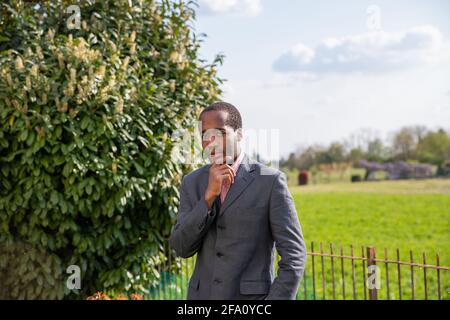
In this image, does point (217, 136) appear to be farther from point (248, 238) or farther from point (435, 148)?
point (435, 148)

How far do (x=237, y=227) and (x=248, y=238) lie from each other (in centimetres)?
6

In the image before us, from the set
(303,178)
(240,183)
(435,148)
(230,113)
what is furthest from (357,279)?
(435,148)

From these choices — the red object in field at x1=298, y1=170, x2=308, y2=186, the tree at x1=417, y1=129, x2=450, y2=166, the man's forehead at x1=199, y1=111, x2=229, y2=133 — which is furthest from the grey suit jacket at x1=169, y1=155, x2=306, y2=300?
the tree at x1=417, y1=129, x2=450, y2=166

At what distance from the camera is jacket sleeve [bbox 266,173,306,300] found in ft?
7.27

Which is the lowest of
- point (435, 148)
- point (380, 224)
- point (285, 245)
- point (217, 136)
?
point (380, 224)

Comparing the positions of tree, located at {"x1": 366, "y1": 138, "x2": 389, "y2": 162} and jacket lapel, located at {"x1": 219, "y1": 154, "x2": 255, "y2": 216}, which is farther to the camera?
tree, located at {"x1": 366, "y1": 138, "x2": 389, "y2": 162}

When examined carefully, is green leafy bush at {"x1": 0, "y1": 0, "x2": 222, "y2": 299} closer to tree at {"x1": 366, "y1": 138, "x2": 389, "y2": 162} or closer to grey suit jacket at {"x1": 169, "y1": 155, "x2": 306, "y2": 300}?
grey suit jacket at {"x1": 169, "y1": 155, "x2": 306, "y2": 300}

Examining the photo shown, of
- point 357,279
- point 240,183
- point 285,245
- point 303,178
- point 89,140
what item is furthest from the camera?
point 303,178

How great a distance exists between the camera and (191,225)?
7.50 ft

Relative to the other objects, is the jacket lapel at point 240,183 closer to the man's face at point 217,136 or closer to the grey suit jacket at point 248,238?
the grey suit jacket at point 248,238

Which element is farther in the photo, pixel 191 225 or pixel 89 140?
pixel 89 140

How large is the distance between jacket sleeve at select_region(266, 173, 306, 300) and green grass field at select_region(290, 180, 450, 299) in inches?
298

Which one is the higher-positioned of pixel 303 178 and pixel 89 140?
pixel 89 140

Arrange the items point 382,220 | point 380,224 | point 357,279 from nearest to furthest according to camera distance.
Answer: point 357,279
point 380,224
point 382,220
